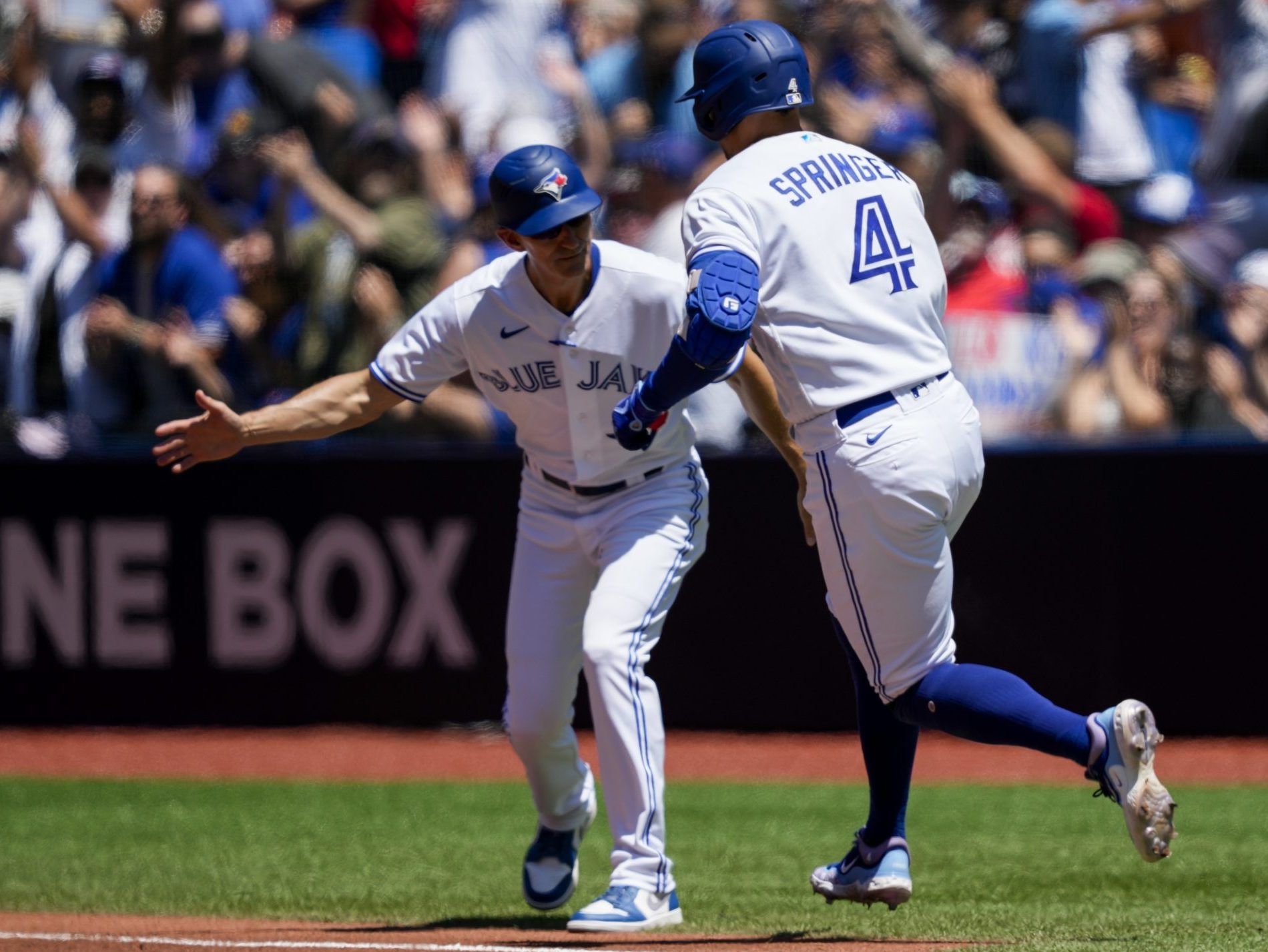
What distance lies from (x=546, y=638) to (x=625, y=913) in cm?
83

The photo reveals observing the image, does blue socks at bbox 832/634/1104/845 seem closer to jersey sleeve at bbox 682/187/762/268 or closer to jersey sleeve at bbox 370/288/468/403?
jersey sleeve at bbox 682/187/762/268

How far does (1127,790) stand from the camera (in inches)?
159

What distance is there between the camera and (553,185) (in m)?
4.92

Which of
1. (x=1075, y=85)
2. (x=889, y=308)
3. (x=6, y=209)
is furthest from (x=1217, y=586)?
(x=6, y=209)

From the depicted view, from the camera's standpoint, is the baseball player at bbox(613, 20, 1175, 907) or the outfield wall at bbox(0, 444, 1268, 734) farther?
the outfield wall at bbox(0, 444, 1268, 734)

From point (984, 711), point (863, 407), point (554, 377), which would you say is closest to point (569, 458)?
point (554, 377)

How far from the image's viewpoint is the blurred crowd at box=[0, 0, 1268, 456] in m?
9.44

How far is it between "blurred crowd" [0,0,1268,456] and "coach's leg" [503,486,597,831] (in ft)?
14.5

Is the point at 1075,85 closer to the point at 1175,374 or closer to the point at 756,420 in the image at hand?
the point at 1175,374

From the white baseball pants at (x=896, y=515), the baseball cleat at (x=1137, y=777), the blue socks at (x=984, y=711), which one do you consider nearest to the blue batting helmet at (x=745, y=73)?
the white baseball pants at (x=896, y=515)

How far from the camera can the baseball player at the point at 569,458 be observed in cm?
493

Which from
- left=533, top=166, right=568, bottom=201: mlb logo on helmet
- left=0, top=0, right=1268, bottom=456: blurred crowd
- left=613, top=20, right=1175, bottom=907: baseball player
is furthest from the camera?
left=0, top=0, right=1268, bottom=456: blurred crowd

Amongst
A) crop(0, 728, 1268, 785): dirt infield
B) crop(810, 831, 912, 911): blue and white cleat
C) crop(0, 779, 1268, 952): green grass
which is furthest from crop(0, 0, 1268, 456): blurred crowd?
crop(810, 831, 912, 911): blue and white cleat

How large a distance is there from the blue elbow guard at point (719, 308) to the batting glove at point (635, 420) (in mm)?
184
